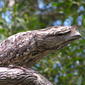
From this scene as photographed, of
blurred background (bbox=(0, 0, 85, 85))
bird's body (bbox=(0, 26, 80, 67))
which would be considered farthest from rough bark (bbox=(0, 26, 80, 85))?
blurred background (bbox=(0, 0, 85, 85))

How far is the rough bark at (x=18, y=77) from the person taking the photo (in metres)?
1.20

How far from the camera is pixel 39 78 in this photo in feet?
4.04

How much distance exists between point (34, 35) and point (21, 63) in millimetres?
136

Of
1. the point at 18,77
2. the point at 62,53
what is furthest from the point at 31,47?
the point at 62,53

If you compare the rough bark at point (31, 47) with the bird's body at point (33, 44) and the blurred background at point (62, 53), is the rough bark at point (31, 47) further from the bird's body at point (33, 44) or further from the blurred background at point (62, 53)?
the blurred background at point (62, 53)

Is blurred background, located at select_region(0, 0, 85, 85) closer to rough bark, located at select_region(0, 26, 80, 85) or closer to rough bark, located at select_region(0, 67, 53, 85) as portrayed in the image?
rough bark, located at select_region(0, 26, 80, 85)

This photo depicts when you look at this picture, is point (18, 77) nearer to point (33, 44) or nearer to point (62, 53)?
point (33, 44)

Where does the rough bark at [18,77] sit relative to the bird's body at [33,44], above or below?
below

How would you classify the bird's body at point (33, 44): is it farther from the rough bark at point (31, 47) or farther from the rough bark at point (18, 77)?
the rough bark at point (18, 77)

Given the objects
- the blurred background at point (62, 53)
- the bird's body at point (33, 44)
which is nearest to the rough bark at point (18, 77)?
the bird's body at point (33, 44)

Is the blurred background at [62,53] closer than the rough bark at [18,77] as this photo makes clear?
No

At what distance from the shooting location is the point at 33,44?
4.30 ft

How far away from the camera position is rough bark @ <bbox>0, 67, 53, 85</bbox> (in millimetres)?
1202

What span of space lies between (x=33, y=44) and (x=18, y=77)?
0.17 m
